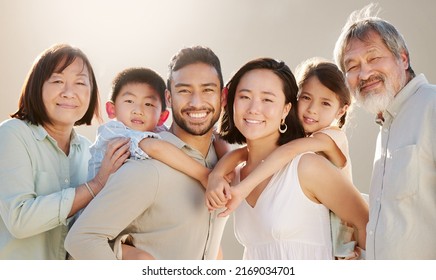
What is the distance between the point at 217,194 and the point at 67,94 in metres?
1.13

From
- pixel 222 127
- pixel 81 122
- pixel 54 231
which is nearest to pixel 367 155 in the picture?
pixel 222 127

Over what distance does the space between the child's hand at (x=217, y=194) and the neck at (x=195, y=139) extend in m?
0.42

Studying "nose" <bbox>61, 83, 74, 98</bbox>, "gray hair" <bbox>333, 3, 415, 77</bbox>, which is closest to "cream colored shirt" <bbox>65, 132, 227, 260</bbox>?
"nose" <bbox>61, 83, 74, 98</bbox>

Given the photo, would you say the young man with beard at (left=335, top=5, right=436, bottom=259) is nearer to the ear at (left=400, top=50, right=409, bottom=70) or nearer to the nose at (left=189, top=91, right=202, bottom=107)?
the ear at (left=400, top=50, right=409, bottom=70)

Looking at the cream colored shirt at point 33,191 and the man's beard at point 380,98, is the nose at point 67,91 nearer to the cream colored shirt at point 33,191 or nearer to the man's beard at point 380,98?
the cream colored shirt at point 33,191

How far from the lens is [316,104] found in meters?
3.54

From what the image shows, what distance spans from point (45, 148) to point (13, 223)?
482 millimetres

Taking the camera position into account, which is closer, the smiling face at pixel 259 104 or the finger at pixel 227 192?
the finger at pixel 227 192

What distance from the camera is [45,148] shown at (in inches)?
131

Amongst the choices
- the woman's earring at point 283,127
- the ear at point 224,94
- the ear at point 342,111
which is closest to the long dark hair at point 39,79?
the ear at point 224,94

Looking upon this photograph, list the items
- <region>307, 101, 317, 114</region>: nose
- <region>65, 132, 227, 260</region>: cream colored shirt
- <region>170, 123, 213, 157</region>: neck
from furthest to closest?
1. <region>307, 101, 317, 114</region>: nose
2. <region>170, 123, 213, 157</region>: neck
3. <region>65, 132, 227, 260</region>: cream colored shirt

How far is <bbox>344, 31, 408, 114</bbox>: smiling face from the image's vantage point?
2928 millimetres

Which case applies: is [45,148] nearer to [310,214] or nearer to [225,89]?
[225,89]

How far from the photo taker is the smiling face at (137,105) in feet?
11.9
